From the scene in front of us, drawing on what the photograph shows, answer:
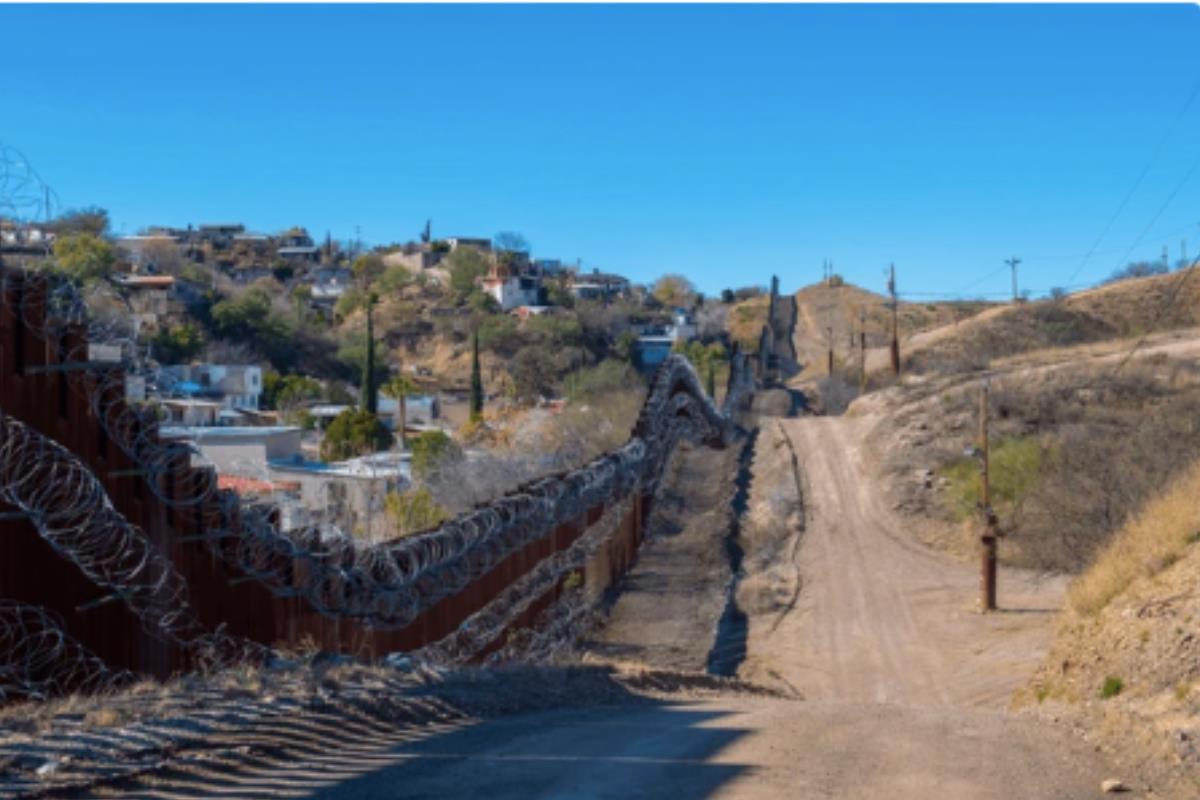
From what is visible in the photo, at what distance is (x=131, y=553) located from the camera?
10023 mm

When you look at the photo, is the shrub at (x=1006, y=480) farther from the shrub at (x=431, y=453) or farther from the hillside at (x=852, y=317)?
the hillside at (x=852, y=317)

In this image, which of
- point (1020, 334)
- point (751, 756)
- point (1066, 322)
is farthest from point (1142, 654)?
point (1066, 322)

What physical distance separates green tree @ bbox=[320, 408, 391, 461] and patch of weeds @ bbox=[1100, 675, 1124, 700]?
35.2 m

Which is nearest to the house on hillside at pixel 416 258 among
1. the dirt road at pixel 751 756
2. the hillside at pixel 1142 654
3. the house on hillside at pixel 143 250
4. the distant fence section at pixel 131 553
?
the house on hillside at pixel 143 250

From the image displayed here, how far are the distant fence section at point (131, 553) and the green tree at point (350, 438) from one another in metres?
32.6

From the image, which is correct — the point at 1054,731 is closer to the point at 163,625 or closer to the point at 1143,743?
the point at 1143,743

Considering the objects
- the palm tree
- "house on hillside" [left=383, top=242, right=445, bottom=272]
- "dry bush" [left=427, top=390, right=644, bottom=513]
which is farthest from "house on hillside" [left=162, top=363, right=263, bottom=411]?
"house on hillside" [left=383, top=242, right=445, bottom=272]

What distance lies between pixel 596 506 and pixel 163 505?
13942mm

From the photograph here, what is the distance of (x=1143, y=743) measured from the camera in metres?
9.27

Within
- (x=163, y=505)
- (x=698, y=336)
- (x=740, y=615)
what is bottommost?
(x=740, y=615)

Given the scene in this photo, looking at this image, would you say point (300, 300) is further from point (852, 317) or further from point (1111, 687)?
point (1111, 687)

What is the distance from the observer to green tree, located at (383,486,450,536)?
2914 cm

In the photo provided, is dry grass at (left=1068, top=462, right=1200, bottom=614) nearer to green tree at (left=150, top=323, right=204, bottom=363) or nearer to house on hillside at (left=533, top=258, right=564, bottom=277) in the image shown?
green tree at (left=150, top=323, right=204, bottom=363)

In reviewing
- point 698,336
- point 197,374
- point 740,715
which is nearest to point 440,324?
point 698,336
